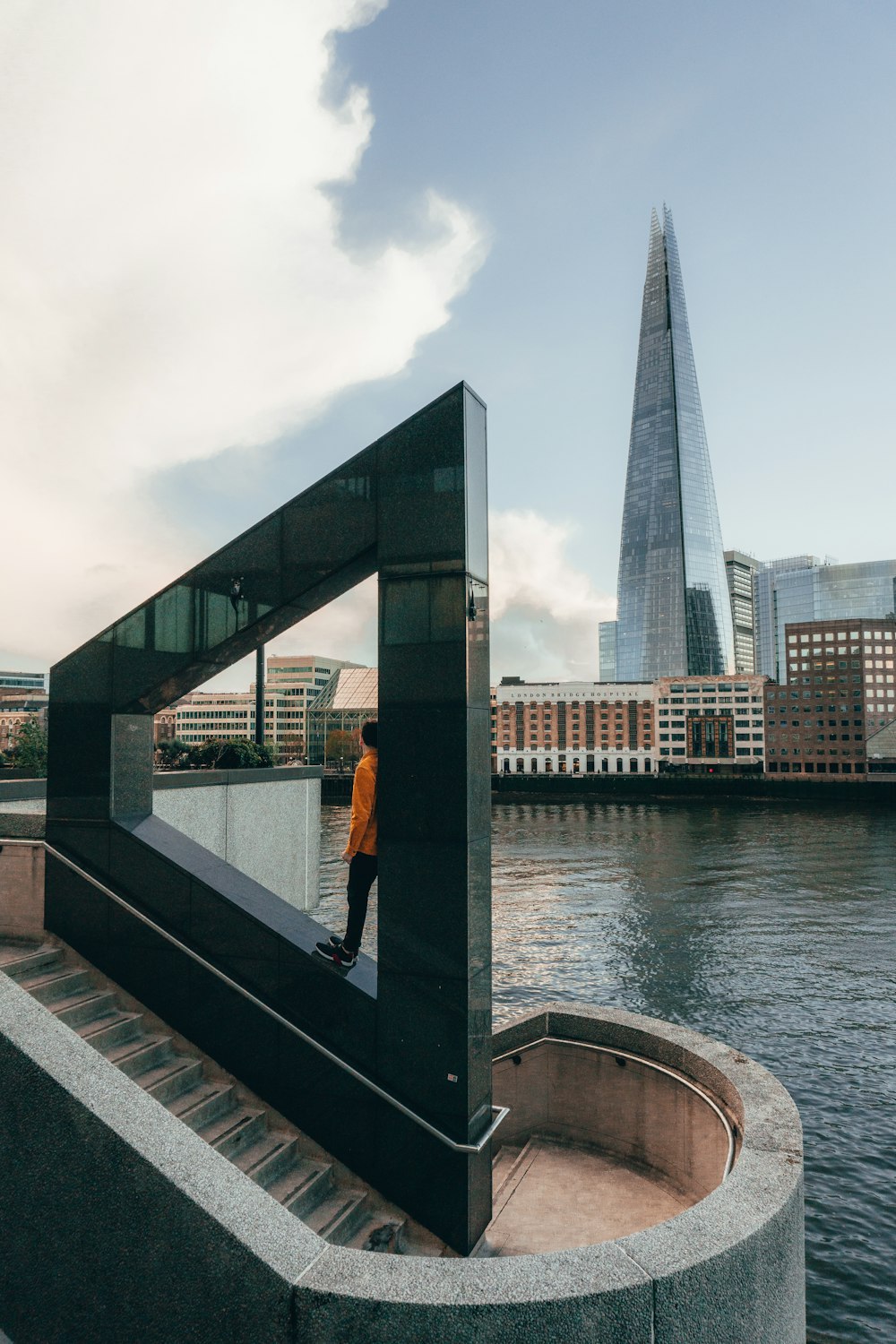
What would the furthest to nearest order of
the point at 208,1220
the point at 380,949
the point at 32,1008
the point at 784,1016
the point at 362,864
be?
the point at 784,1016 → the point at 362,864 → the point at 380,949 → the point at 32,1008 → the point at 208,1220

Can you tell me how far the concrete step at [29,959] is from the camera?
6777 millimetres

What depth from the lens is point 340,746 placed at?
122188 millimetres

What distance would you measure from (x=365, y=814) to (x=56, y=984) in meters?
2.88

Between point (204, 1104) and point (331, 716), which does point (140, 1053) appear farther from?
point (331, 716)

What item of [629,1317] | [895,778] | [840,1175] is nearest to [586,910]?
[840,1175]

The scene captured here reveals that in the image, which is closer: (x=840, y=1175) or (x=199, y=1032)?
(x=199, y=1032)

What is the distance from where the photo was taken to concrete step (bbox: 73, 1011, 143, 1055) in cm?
626

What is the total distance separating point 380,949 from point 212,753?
50.7 ft

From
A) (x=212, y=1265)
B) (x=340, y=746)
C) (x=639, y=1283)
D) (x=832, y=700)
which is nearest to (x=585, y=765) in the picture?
(x=832, y=700)

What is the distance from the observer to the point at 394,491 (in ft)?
20.7

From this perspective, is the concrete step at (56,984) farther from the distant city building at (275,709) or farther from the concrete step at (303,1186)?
the distant city building at (275,709)

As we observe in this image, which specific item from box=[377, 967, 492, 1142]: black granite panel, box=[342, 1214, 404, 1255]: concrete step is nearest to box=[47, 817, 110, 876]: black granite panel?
box=[377, 967, 492, 1142]: black granite panel

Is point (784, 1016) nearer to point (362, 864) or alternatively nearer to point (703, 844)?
point (362, 864)

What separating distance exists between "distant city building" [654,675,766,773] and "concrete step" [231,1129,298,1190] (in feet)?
492
